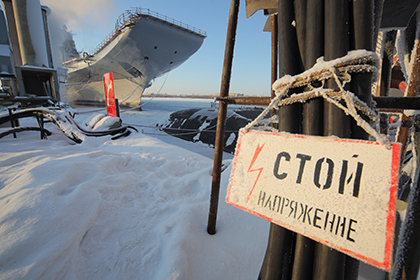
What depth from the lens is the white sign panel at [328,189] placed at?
0.56 m

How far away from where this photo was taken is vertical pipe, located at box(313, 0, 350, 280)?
695mm

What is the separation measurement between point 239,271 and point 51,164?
2312 millimetres

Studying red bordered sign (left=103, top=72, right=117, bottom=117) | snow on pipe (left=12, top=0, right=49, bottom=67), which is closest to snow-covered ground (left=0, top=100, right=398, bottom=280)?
red bordered sign (left=103, top=72, right=117, bottom=117)

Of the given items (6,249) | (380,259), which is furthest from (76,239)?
(380,259)

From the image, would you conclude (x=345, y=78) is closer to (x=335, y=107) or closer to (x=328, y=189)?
(x=335, y=107)

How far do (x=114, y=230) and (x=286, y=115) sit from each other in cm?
161

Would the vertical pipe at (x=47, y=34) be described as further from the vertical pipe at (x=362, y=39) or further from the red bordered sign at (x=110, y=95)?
the vertical pipe at (x=362, y=39)

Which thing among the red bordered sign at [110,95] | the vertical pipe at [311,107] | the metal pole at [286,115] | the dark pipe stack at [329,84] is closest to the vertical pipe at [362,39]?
the dark pipe stack at [329,84]

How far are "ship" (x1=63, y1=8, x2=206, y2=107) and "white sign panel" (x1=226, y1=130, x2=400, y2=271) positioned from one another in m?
16.1

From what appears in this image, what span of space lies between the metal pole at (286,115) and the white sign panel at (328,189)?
0.13 meters

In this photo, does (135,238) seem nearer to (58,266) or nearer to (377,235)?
(58,266)

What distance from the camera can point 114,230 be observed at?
1.49 meters

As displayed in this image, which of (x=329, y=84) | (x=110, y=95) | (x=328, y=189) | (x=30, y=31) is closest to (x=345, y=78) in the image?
(x=329, y=84)

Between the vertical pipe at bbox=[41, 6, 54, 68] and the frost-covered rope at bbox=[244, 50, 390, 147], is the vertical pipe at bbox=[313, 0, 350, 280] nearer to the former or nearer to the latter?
the frost-covered rope at bbox=[244, 50, 390, 147]
